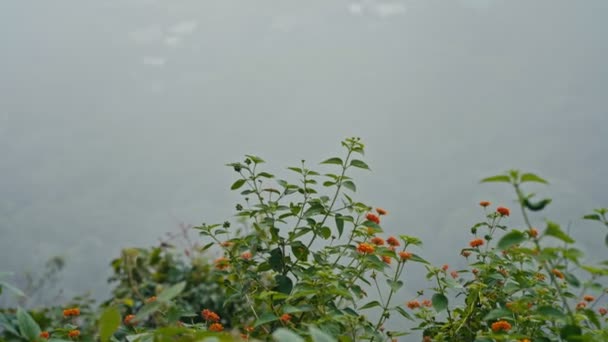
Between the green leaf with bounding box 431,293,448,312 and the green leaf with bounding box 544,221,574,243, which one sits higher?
the green leaf with bounding box 431,293,448,312

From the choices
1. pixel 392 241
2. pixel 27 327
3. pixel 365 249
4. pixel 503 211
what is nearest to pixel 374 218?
pixel 392 241

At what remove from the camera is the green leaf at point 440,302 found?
1.53 meters

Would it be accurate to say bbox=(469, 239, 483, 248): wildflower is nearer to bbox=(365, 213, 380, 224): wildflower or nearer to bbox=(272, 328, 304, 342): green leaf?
bbox=(365, 213, 380, 224): wildflower

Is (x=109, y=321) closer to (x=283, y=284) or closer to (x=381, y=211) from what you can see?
(x=283, y=284)

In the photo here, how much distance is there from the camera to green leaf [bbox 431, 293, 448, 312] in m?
1.53

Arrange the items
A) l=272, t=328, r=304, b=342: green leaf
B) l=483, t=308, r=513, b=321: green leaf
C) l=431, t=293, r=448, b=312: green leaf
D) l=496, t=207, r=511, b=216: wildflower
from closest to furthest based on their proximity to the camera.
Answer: l=272, t=328, r=304, b=342: green leaf → l=483, t=308, r=513, b=321: green leaf → l=431, t=293, r=448, b=312: green leaf → l=496, t=207, r=511, b=216: wildflower

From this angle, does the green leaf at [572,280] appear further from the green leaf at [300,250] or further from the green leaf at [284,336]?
the green leaf at [300,250]

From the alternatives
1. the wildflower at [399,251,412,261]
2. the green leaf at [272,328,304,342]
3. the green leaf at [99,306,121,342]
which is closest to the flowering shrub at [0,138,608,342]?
the wildflower at [399,251,412,261]

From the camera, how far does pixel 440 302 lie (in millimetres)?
1545

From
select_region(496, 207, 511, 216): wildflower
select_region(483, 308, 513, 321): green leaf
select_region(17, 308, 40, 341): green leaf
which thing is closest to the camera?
select_region(17, 308, 40, 341): green leaf

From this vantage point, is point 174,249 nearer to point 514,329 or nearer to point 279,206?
point 279,206

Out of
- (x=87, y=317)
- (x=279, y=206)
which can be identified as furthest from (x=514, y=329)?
(x=87, y=317)

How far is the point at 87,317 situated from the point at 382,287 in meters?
1.69

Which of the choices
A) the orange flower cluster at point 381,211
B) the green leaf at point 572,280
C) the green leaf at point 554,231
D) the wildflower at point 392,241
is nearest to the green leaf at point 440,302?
the wildflower at point 392,241
